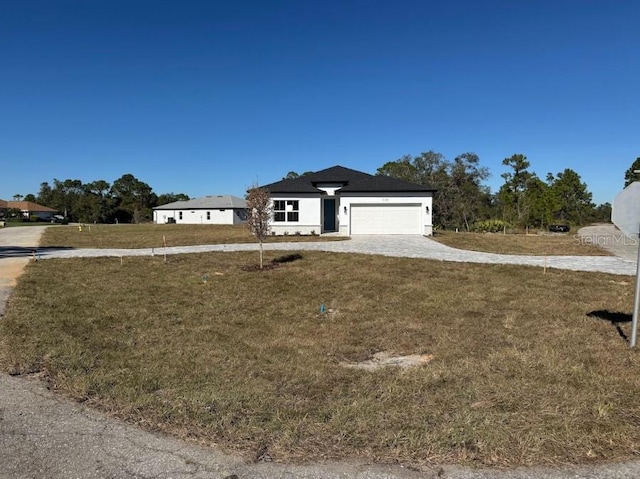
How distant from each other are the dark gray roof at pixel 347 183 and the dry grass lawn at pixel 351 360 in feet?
50.8

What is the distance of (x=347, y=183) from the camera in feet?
95.3

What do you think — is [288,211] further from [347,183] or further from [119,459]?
[119,459]

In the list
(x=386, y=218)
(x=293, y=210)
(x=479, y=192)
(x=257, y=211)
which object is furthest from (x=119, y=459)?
(x=479, y=192)

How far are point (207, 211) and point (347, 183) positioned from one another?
Answer: 35862mm

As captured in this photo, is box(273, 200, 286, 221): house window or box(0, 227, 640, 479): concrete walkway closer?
box(0, 227, 640, 479): concrete walkway

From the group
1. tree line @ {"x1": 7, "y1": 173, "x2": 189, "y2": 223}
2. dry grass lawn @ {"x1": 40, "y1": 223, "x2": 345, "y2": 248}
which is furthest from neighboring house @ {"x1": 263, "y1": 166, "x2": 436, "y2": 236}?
tree line @ {"x1": 7, "y1": 173, "x2": 189, "y2": 223}

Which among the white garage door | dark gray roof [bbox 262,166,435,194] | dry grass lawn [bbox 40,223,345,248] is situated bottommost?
dry grass lawn [bbox 40,223,345,248]

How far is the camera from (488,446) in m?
3.28

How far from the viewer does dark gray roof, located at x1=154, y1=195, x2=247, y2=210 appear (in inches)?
2349

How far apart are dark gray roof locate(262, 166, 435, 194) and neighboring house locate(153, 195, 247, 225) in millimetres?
29127

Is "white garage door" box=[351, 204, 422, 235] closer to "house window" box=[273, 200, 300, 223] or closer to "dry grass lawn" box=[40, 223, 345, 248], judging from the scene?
"dry grass lawn" box=[40, 223, 345, 248]

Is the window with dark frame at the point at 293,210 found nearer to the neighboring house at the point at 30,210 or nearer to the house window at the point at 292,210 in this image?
the house window at the point at 292,210

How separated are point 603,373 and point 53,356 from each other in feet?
23.0

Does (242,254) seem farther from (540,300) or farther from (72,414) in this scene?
(72,414)
